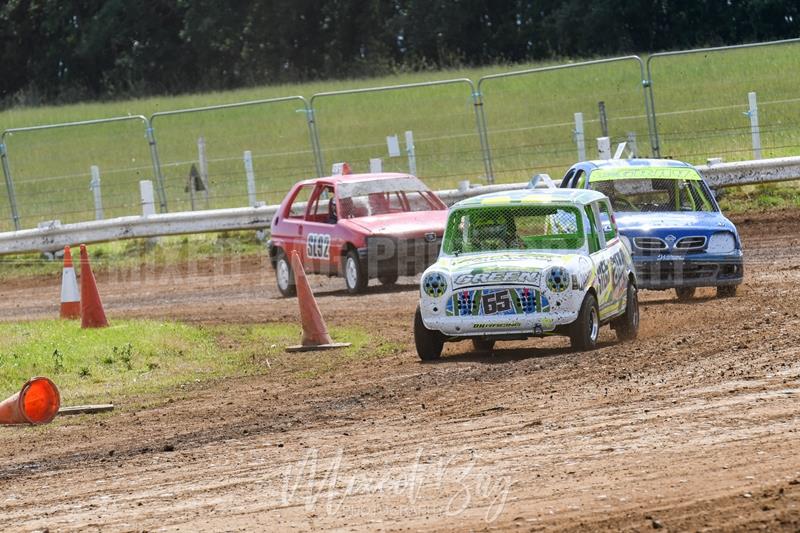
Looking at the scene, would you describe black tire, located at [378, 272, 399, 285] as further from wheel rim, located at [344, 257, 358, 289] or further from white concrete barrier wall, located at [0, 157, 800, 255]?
white concrete barrier wall, located at [0, 157, 800, 255]

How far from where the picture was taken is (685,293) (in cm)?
1692

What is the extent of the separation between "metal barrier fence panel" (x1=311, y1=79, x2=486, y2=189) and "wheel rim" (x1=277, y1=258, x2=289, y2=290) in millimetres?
5753

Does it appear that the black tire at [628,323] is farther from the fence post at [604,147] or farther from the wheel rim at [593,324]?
the fence post at [604,147]

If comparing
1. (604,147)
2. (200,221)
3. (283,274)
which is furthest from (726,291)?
(200,221)

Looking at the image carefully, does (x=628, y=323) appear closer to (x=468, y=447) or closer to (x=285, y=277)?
(x=468, y=447)

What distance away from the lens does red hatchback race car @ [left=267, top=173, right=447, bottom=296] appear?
62.6ft

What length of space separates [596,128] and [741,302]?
1637cm

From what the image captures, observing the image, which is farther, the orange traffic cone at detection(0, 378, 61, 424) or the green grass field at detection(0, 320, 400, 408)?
the green grass field at detection(0, 320, 400, 408)

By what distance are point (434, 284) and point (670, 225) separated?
4347mm

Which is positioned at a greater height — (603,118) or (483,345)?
(603,118)

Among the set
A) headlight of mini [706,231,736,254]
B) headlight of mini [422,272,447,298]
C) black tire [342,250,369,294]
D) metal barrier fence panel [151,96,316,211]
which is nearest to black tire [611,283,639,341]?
headlight of mini [422,272,447,298]

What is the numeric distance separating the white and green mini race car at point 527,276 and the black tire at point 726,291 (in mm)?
2545

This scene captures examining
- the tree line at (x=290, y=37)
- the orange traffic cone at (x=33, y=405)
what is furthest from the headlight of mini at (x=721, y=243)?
the tree line at (x=290, y=37)

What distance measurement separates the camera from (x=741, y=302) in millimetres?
15250
